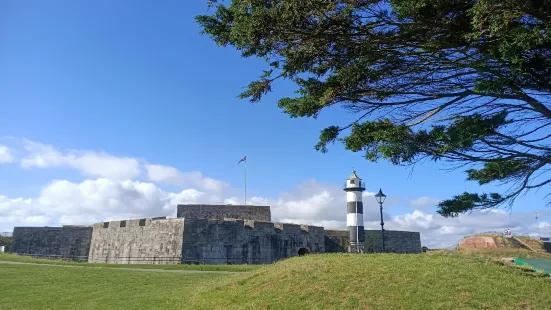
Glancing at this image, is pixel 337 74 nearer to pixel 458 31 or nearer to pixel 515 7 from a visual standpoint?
pixel 458 31

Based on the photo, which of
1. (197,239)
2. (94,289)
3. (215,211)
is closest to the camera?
(94,289)

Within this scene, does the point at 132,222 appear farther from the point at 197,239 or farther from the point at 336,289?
the point at 336,289

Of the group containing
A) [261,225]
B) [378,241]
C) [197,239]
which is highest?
[261,225]

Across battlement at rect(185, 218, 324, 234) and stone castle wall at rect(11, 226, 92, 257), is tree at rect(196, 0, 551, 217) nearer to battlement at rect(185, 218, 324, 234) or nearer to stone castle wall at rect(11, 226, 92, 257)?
battlement at rect(185, 218, 324, 234)

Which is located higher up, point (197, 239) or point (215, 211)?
point (215, 211)

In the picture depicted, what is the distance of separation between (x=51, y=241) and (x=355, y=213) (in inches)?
1001

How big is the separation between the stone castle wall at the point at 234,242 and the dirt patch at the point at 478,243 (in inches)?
540

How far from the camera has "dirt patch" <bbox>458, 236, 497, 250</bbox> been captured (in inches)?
1161

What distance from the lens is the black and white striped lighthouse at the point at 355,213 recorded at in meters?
27.5

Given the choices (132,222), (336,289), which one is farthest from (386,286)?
(132,222)

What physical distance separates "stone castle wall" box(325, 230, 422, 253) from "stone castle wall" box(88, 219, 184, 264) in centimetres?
1219

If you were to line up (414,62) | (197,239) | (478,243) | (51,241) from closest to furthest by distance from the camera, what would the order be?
(414,62) < (197,239) < (478,243) < (51,241)

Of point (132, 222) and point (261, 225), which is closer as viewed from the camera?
point (261, 225)

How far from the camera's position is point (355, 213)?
27.6 meters
